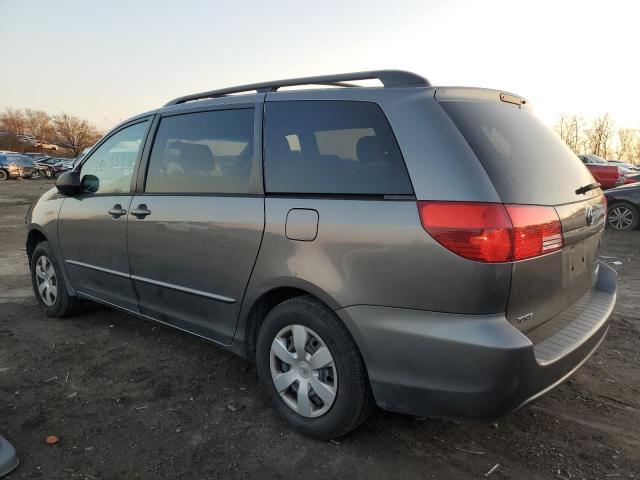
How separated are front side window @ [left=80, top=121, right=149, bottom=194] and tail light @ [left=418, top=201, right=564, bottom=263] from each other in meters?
2.41

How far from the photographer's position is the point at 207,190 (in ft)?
9.70

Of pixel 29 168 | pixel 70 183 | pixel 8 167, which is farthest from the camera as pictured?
pixel 29 168

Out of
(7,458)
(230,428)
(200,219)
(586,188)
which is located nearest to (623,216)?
(586,188)

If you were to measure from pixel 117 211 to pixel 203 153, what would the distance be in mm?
904

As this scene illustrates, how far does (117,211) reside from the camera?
3500 mm

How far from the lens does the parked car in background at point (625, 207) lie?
9648 mm

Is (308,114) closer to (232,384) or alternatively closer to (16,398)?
(232,384)

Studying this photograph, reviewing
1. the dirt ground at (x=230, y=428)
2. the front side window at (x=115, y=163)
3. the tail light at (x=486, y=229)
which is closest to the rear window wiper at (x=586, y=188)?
the tail light at (x=486, y=229)

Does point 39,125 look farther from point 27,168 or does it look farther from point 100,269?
point 100,269

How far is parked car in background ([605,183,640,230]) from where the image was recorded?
9648 millimetres

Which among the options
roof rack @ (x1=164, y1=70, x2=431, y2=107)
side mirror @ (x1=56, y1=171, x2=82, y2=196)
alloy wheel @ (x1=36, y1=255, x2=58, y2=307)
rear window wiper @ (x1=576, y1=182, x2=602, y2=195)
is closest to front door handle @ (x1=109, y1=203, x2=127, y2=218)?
side mirror @ (x1=56, y1=171, x2=82, y2=196)

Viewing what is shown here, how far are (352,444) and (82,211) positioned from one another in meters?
2.80

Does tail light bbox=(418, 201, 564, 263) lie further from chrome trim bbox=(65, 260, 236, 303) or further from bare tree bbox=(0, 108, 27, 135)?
→ bare tree bbox=(0, 108, 27, 135)

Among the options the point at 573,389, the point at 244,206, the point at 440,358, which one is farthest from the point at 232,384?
the point at 573,389
